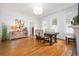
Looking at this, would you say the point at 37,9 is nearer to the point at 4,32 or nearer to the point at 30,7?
the point at 30,7

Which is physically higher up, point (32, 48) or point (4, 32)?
point (4, 32)

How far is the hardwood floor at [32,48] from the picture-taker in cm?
199

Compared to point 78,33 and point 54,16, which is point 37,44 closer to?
point 54,16

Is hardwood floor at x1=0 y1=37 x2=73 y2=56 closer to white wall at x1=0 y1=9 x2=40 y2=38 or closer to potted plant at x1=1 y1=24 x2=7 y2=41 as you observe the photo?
potted plant at x1=1 y1=24 x2=7 y2=41

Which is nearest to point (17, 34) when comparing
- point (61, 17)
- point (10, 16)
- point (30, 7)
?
point (10, 16)

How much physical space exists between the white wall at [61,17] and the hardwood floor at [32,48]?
0.24m

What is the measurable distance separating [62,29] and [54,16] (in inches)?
13.0

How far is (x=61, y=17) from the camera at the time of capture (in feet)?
6.72

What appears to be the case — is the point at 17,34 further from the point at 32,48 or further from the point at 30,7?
the point at 30,7

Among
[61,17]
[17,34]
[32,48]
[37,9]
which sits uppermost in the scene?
[37,9]

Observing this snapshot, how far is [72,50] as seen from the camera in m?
2.00

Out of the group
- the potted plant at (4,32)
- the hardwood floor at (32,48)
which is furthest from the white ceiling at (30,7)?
the hardwood floor at (32,48)

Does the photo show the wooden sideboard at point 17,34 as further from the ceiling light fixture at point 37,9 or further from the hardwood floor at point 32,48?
the ceiling light fixture at point 37,9

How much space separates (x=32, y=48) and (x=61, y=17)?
0.91 m
